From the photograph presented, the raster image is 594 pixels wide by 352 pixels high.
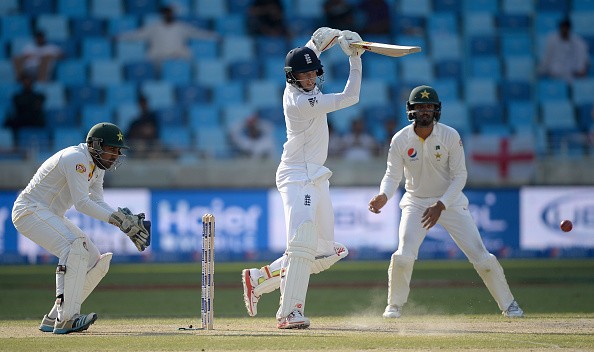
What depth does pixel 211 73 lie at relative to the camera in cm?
2002

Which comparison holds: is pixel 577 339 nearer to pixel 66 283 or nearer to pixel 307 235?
pixel 307 235

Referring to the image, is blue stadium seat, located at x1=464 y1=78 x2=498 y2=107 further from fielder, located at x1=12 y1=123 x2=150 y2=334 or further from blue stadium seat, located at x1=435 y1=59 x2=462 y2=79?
fielder, located at x1=12 y1=123 x2=150 y2=334

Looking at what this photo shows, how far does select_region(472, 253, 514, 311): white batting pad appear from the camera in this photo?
31.7 ft

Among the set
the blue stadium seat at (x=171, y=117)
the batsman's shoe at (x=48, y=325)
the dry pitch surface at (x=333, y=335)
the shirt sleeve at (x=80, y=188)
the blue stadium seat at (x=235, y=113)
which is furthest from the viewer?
the blue stadium seat at (x=171, y=117)

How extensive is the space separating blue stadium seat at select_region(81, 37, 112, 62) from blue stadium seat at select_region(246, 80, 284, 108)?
8.84 feet

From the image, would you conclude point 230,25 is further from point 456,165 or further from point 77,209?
point 77,209

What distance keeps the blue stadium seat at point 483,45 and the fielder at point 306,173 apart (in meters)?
12.2

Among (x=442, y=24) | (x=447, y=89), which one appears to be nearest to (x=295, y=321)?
(x=447, y=89)

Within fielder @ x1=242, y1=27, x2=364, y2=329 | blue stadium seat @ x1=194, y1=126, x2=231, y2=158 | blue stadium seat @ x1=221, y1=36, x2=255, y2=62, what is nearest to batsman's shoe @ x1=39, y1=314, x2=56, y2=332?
fielder @ x1=242, y1=27, x2=364, y2=329

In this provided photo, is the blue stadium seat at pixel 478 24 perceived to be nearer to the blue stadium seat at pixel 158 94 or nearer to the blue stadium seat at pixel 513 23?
the blue stadium seat at pixel 513 23

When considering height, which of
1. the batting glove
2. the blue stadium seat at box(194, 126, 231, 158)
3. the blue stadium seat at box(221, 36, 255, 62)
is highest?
the blue stadium seat at box(221, 36, 255, 62)

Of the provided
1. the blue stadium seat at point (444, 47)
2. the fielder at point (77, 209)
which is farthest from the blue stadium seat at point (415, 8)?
the fielder at point (77, 209)

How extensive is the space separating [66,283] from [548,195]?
34.1ft

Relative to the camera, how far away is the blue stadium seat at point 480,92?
20031 millimetres
